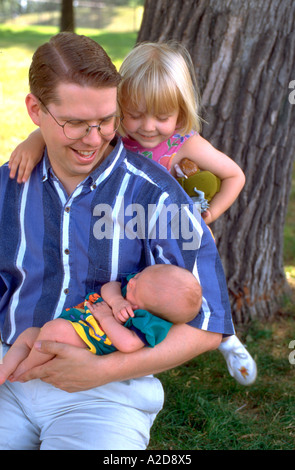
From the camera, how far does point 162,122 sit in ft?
8.98

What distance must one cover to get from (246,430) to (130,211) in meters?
1.43

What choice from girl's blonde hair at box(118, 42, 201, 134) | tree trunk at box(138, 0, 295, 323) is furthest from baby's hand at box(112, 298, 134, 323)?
tree trunk at box(138, 0, 295, 323)

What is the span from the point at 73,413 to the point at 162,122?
1422 mm

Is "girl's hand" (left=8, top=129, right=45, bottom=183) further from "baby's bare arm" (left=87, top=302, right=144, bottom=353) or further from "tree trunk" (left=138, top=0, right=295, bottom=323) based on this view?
"tree trunk" (left=138, top=0, right=295, bottom=323)

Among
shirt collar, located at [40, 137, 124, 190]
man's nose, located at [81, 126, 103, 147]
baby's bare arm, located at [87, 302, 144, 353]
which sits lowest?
baby's bare arm, located at [87, 302, 144, 353]

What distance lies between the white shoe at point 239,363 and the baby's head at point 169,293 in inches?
38.8

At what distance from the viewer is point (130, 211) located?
2342mm

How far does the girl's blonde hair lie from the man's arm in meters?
1.11

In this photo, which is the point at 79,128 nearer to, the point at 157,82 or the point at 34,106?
the point at 34,106

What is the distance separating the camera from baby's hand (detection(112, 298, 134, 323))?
7.07 ft

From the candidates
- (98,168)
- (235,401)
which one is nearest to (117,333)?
(98,168)

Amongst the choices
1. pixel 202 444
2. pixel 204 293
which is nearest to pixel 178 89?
pixel 204 293

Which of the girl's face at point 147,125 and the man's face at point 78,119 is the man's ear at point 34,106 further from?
the girl's face at point 147,125

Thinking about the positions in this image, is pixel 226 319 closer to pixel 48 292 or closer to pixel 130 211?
pixel 130 211
